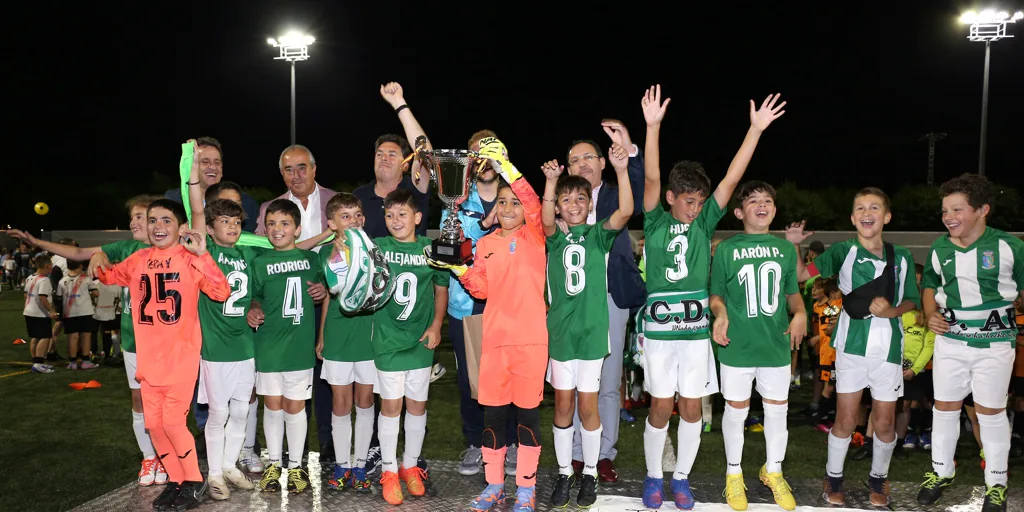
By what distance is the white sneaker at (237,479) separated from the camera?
185 inches

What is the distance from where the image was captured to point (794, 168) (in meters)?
36.8

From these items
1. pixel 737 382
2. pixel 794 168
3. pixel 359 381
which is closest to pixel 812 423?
pixel 737 382

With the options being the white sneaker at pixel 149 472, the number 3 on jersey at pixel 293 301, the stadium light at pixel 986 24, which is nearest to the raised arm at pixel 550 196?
the number 3 on jersey at pixel 293 301

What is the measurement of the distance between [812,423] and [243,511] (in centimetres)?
553

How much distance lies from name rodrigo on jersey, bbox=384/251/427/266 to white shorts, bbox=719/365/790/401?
2.06m

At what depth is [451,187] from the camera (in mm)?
4316

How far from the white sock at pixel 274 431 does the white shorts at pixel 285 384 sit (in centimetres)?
13

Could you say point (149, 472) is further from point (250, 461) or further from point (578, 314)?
point (578, 314)

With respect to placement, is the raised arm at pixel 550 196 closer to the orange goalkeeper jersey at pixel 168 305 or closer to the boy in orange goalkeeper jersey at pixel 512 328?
the boy in orange goalkeeper jersey at pixel 512 328

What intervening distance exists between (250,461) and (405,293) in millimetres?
1897

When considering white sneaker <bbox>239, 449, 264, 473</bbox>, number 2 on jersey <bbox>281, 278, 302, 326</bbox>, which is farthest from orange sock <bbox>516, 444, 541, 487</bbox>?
white sneaker <bbox>239, 449, 264, 473</bbox>

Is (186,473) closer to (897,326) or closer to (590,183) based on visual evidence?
(590,183)

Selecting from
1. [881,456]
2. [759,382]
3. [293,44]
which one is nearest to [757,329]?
[759,382]

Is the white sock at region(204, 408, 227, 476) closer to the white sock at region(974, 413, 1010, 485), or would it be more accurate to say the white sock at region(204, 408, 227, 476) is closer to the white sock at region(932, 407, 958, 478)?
the white sock at region(932, 407, 958, 478)
